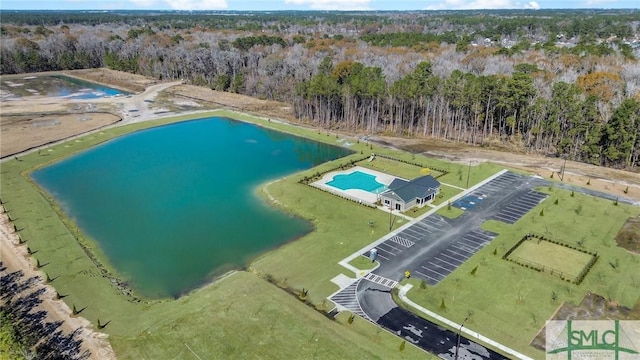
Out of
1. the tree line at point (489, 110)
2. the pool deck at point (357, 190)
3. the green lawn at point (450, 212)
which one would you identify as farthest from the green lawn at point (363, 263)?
the tree line at point (489, 110)

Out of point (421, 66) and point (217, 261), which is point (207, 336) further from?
point (421, 66)

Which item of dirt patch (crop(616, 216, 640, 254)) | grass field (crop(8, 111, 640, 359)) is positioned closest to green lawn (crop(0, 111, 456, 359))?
grass field (crop(8, 111, 640, 359))

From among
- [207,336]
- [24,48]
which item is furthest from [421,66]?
[24,48]

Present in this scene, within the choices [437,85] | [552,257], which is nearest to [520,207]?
[552,257]

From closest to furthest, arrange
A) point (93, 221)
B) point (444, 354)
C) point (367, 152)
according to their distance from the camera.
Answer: point (444, 354)
point (93, 221)
point (367, 152)

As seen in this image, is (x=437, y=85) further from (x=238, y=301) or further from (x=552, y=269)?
(x=238, y=301)

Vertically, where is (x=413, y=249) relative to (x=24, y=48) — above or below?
below
